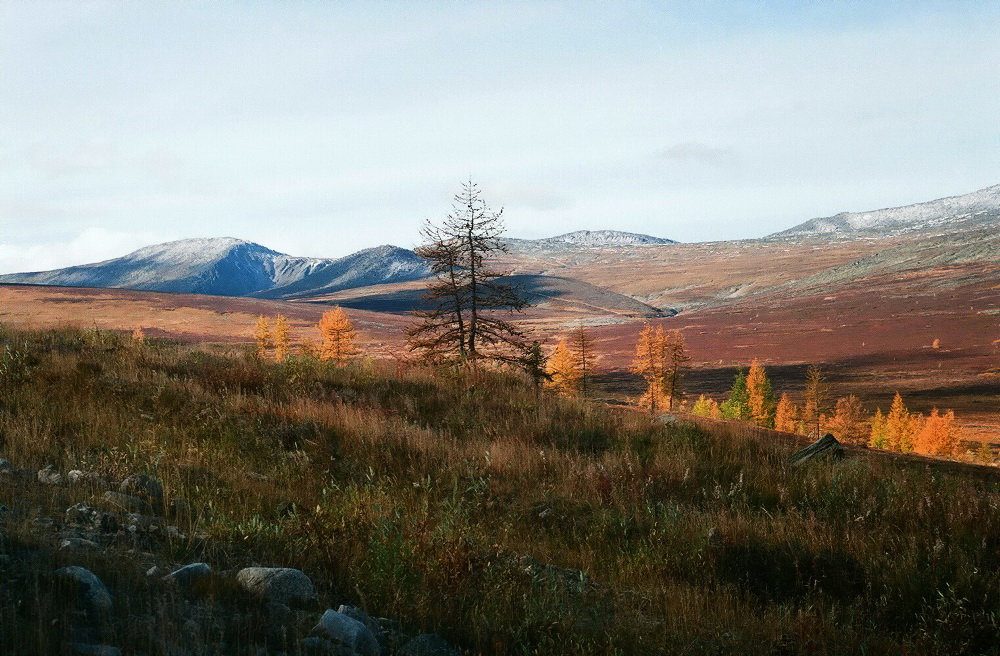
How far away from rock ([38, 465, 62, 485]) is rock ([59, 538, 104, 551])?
1.29 m

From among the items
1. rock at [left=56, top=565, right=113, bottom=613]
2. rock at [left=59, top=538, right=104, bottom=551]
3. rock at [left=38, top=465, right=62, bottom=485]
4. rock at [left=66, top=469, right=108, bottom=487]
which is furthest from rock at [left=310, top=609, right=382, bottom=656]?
rock at [left=38, top=465, right=62, bottom=485]

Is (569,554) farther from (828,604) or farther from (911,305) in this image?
(911,305)

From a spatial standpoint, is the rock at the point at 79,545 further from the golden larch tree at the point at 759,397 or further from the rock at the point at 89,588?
the golden larch tree at the point at 759,397

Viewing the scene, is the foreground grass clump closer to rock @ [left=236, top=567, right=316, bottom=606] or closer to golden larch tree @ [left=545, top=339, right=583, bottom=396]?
rock @ [left=236, top=567, right=316, bottom=606]

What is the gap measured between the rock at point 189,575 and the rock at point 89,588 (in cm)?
26

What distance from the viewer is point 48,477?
13.9ft

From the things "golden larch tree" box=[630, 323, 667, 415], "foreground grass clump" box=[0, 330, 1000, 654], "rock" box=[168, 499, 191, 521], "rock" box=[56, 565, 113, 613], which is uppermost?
"rock" box=[56, 565, 113, 613]

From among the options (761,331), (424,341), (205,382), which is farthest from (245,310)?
(205,382)

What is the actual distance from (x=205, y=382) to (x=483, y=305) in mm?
11821

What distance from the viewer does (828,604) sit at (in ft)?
13.2

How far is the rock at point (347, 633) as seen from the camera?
2.68m

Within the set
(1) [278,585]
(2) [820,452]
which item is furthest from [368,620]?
(2) [820,452]

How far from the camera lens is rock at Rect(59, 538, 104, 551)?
118 inches

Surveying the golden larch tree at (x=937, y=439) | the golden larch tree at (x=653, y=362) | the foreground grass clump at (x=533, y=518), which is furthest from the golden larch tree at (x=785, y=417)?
the foreground grass clump at (x=533, y=518)
